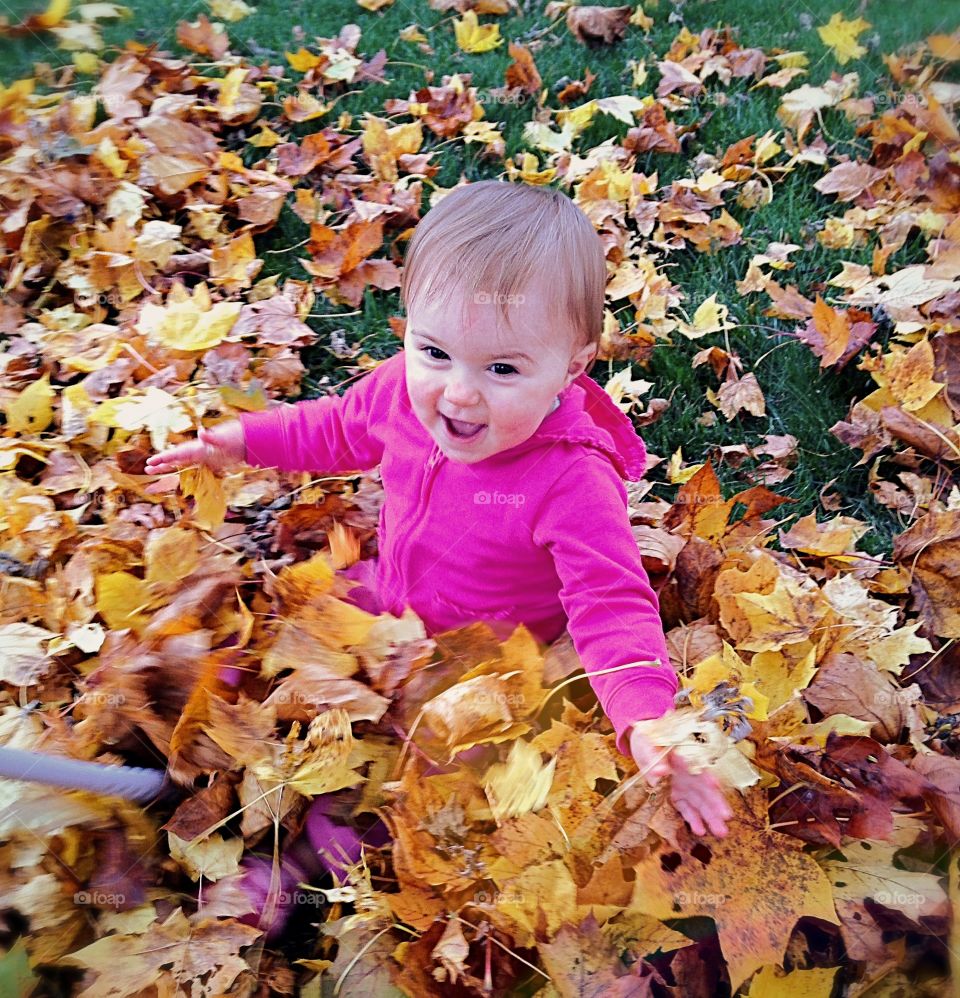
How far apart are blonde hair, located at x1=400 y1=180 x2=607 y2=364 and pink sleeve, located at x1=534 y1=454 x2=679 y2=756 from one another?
0.85 feet

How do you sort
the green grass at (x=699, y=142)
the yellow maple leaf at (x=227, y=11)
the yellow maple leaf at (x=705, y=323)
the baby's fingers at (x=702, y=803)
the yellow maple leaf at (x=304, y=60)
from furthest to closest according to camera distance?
the yellow maple leaf at (x=227, y=11), the yellow maple leaf at (x=304, y=60), the yellow maple leaf at (x=705, y=323), the green grass at (x=699, y=142), the baby's fingers at (x=702, y=803)

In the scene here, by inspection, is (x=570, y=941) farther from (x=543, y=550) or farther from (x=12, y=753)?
(x=12, y=753)

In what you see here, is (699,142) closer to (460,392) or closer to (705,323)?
(705,323)

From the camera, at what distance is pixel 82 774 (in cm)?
140

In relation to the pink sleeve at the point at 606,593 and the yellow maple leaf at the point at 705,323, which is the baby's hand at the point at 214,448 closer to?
the pink sleeve at the point at 606,593

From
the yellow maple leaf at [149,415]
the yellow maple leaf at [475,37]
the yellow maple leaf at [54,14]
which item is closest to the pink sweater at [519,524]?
the yellow maple leaf at [149,415]

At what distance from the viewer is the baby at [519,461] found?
1.39 m

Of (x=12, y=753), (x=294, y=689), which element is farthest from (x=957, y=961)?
(x=12, y=753)

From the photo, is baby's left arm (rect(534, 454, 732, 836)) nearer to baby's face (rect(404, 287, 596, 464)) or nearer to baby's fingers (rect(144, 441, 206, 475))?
baby's face (rect(404, 287, 596, 464))

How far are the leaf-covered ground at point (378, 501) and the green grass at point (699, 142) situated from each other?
0.01 m

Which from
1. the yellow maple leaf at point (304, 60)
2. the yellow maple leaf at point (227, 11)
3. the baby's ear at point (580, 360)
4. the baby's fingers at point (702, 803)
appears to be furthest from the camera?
the yellow maple leaf at point (227, 11)

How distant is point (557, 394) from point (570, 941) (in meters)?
0.81

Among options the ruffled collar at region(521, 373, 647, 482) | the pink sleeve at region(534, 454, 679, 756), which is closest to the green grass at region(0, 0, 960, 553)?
the ruffled collar at region(521, 373, 647, 482)

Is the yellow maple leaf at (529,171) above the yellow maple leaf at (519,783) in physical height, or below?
above
